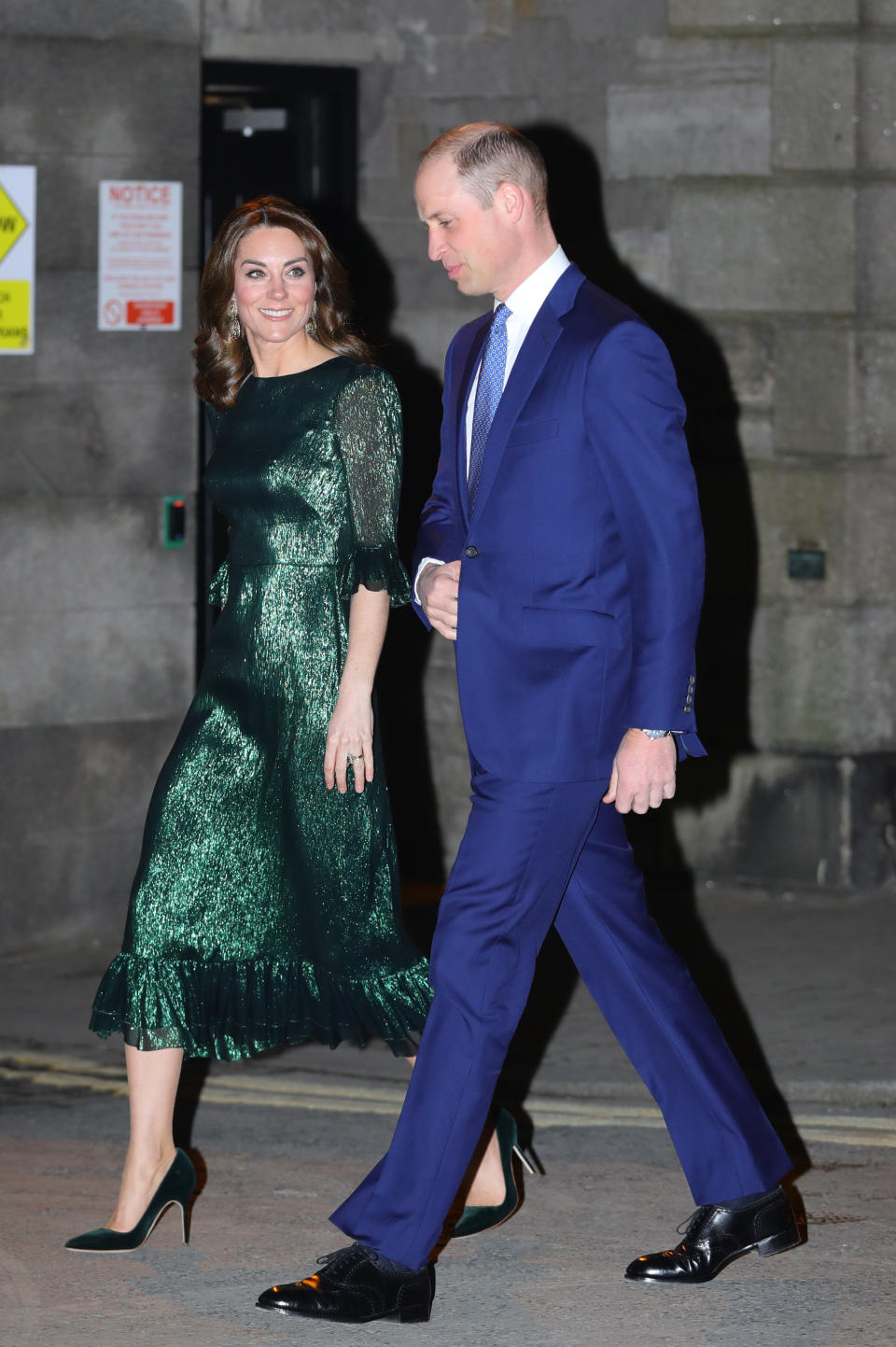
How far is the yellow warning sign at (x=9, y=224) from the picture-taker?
7.57 m

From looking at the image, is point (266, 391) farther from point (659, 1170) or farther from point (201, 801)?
point (659, 1170)

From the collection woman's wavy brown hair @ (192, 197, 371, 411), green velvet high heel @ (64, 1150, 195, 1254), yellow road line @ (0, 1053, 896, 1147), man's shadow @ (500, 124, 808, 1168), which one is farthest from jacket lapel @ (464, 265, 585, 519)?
man's shadow @ (500, 124, 808, 1168)

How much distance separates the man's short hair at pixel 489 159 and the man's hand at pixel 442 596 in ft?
2.36

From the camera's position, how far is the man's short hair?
14.2 feet

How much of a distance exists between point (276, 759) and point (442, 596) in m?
0.61

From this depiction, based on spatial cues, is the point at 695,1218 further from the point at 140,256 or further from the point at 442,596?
the point at 140,256

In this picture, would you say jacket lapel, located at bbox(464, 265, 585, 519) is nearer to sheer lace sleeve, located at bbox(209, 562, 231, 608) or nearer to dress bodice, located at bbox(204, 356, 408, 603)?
dress bodice, located at bbox(204, 356, 408, 603)

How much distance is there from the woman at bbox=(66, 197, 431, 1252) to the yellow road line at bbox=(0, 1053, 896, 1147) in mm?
1156

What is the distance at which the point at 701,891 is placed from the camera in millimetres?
8727

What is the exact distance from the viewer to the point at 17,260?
761cm

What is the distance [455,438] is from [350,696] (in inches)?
23.4

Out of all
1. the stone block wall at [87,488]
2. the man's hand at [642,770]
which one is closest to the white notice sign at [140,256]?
the stone block wall at [87,488]

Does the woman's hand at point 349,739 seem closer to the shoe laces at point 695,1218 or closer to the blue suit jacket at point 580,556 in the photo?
the blue suit jacket at point 580,556

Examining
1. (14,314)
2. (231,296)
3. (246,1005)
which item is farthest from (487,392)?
(14,314)
